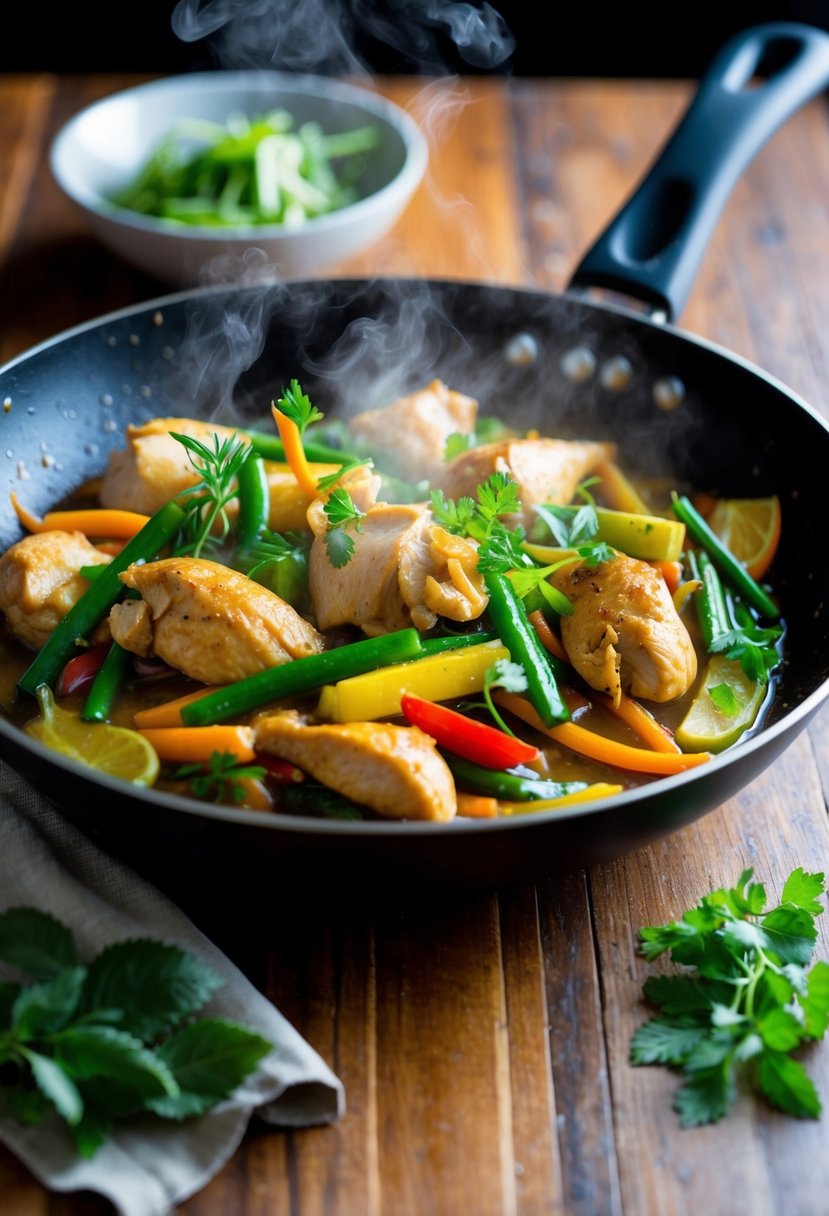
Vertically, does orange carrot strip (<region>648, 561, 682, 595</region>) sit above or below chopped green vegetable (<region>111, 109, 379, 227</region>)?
above

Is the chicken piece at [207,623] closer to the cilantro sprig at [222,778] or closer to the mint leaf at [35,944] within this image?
the cilantro sprig at [222,778]

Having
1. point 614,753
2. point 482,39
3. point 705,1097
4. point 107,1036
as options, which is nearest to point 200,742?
point 107,1036

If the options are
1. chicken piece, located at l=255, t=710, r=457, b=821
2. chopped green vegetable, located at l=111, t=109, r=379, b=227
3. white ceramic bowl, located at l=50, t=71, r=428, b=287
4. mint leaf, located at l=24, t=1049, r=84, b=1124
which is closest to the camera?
mint leaf, located at l=24, t=1049, r=84, b=1124

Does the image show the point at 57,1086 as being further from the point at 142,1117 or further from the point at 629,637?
the point at 629,637

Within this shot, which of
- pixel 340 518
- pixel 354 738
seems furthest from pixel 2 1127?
pixel 340 518

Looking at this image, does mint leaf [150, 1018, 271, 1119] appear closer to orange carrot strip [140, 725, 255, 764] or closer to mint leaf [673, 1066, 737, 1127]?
orange carrot strip [140, 725, 255, 764]

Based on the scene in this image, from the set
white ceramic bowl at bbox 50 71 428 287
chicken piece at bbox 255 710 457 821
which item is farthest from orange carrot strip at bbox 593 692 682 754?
white ceramic bowl at bbox 50 71 428 287

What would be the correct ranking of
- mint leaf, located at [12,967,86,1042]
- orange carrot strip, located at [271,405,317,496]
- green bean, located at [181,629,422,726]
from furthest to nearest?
orange carrot strip, located at [271,405,317,496]
green bean, located at [181,629,422,726]
mint leaf, located at [12,967,86,1042]
